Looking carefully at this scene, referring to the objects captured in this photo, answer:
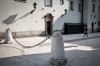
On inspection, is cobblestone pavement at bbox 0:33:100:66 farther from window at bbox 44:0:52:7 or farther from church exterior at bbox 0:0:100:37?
window at bbox 44:0:52:7

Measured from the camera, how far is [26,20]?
731 inches

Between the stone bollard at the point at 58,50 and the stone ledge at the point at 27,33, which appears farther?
the stone ledge at the point at 27,33

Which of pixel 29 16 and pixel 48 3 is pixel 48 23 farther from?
pixel 29 16

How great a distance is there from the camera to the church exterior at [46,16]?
17.2 metres

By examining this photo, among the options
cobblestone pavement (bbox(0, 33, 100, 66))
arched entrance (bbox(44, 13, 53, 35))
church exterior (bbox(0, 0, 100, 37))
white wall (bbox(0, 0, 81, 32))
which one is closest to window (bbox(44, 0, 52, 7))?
church exterior (bbox(0, 0, 100, 37))

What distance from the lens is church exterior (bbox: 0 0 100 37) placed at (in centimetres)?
1722

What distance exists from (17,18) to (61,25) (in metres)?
8.22

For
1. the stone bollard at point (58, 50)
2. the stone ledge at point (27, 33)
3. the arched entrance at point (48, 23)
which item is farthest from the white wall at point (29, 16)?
the stone bollard at point (58, 50)

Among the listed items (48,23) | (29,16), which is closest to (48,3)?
(48,23)

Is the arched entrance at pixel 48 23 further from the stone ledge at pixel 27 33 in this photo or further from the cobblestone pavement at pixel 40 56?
the cobblestone pavement at pixel 40 56

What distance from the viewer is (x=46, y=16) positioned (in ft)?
68.4

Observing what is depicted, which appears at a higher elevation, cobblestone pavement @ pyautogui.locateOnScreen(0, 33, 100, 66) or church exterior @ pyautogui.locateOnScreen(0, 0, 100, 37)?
church exterior @ pyautogui.locateOnScreen(0, 0, 100, 37)

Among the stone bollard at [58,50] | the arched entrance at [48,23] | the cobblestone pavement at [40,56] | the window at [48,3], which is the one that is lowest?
the cobblestone pavement at [40,56]

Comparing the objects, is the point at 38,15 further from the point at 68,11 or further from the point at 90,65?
the point at 90,65
